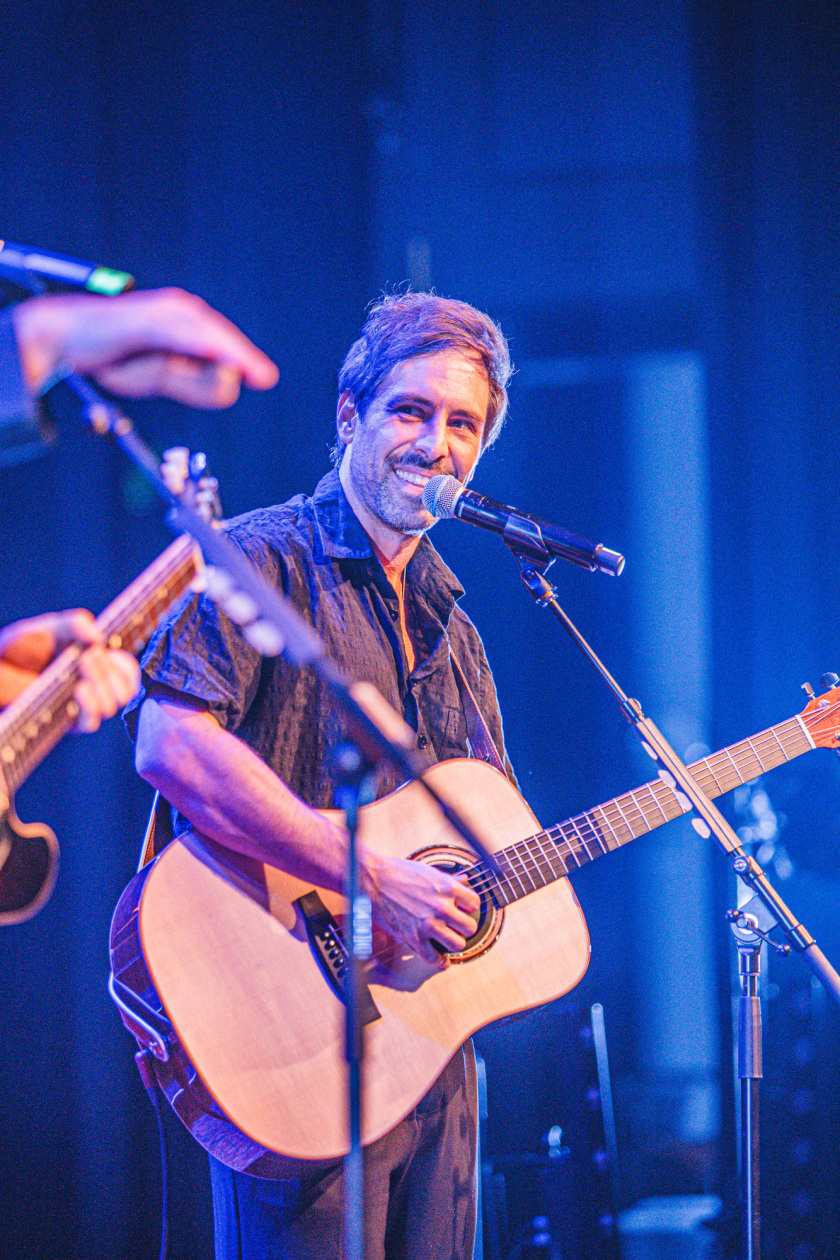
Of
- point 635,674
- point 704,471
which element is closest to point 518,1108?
point 635,674

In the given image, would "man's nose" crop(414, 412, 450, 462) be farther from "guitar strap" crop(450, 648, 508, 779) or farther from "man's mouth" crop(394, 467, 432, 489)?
"guitar strap" crop(450, 648, 508, 779)

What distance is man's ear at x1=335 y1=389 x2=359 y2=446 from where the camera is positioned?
2.47 meters

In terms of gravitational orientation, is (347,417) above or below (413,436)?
above

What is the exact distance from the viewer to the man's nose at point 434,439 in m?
2.29

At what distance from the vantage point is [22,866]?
1634 mm

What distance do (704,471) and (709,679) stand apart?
767mm

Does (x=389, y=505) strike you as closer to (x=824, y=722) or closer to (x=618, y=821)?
(x=618, y=821)

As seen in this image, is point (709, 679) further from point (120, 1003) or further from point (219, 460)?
point (120, 1003)

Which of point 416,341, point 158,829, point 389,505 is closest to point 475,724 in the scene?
point 389,505

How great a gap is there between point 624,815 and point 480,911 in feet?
1.38

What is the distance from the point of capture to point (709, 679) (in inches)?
143

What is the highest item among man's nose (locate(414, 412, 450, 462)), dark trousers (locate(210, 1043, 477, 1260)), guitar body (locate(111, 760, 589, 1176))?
man's nose (locate(414, 412, 450, 462))

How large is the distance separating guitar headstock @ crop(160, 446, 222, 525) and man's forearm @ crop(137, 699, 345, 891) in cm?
70


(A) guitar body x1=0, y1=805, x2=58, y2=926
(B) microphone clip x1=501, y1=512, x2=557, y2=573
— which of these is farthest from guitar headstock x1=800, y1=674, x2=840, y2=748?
(A) guitar body x1=0, y1=805, x2=58, y2=926
